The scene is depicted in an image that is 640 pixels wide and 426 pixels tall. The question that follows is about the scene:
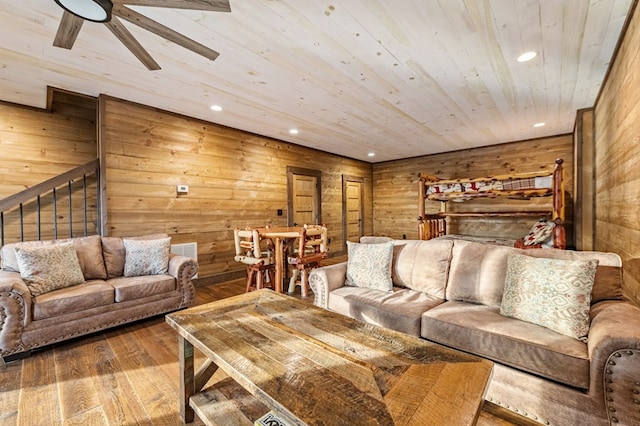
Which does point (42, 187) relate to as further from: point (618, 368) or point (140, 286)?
point (618, 368)

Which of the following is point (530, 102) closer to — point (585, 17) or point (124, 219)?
point (585, 17)

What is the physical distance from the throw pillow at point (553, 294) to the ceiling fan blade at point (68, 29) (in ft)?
10.7

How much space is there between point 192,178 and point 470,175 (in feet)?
18.3

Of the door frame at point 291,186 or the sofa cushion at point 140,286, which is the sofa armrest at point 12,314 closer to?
the sofa cushion at point 140,286

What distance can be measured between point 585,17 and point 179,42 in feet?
9.31

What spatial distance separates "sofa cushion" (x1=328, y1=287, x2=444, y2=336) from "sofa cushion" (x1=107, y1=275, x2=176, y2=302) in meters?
1.76

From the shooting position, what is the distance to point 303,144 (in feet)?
18.6

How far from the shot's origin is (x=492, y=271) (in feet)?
6.77

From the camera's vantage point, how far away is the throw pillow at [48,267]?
7.79ft

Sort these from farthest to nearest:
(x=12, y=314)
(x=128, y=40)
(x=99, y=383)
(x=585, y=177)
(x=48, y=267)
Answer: (x=585, y=177) < (x=48, y=267) < (x=12, y=314) < (x=128, y=40) < (x=99, y=383)

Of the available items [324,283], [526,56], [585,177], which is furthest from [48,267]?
[585,177]

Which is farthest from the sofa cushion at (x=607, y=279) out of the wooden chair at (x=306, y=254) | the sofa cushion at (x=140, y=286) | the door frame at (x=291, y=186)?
the door frame at (x=291, y=186)

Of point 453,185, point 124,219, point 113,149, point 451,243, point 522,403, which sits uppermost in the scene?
point 113,149

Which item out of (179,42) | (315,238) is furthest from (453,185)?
(179,42)
